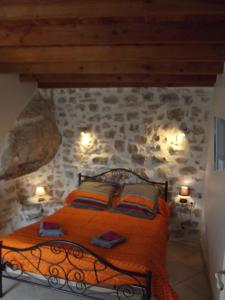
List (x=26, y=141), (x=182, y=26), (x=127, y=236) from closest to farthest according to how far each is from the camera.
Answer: (x=182, y=26) → (x=127, y=236) → (x=26, y=141)

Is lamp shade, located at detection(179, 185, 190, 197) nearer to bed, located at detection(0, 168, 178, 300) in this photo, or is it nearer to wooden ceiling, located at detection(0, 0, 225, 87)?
bed, located at detection(0, 168, 178, 300)

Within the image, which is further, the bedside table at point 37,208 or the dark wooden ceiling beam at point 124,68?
the bedside table at point 37,208

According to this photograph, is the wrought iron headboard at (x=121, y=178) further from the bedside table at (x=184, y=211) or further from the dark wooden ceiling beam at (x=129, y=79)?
the dark wooden ceiling beam at (x=129, y=79)

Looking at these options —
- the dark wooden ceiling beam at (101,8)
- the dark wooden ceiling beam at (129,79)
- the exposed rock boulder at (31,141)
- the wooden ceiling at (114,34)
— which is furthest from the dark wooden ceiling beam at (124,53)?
A: the exposed rock boulder at (31,141)

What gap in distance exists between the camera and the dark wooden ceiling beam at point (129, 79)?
4086mm

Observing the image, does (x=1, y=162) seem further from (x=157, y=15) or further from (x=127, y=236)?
(x=157, y=15)

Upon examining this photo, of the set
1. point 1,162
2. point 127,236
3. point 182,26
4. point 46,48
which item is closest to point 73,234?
point 127,236

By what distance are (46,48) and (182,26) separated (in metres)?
1.41

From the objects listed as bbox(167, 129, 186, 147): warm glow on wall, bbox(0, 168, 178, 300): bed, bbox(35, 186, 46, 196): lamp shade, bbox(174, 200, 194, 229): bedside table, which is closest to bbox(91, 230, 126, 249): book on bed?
bbox(0, 168, 178, 300): bed

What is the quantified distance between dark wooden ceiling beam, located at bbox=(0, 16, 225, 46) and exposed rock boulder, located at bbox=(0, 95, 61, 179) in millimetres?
2038

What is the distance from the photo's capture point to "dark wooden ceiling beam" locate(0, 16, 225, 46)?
2.31 m

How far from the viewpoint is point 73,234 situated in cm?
337

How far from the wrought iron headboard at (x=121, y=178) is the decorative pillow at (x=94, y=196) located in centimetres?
29

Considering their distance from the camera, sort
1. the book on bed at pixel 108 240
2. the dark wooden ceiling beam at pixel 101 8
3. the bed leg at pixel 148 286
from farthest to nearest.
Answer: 1. the book on bed at pixel 108 240
2. the bed leg at pixel 148 286
3. the dark wooden ceiling beam at pixel 101 8
